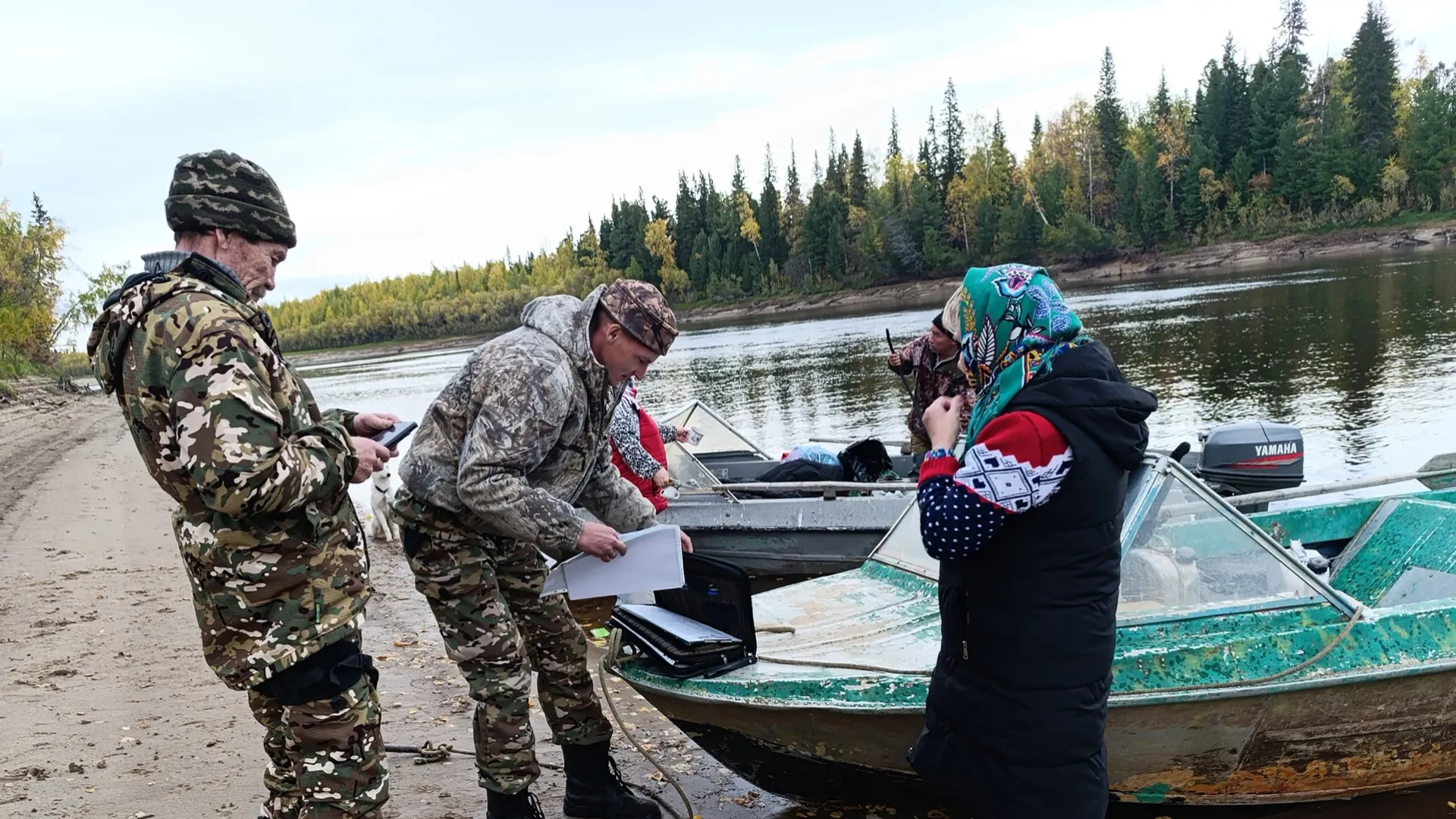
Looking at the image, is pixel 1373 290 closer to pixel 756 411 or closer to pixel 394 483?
pixel 756 411

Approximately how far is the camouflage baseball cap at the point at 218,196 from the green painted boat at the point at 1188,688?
226 centimetres

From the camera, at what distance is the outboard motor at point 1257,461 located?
7012mm

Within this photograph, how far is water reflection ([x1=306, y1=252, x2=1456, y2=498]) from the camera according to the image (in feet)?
50.2

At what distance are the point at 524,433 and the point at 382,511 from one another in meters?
7.79

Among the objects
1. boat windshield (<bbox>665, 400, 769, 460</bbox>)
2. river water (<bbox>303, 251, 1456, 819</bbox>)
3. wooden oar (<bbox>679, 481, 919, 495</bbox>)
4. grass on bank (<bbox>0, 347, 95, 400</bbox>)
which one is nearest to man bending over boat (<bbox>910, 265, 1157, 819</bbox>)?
river water (<bbox>303, 251, 1456, 819</bbox>)

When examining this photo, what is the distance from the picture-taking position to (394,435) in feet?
10.1

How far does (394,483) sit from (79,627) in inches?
241

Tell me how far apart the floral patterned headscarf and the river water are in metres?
2.72

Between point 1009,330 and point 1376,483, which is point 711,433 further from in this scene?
point 1009,330

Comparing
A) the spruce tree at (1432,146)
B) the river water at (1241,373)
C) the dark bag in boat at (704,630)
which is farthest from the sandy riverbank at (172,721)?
the spruce tree at (1432,146)

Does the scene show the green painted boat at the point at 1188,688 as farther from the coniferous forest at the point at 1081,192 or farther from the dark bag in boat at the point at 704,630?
the coniferous forest at the point at 1081,192

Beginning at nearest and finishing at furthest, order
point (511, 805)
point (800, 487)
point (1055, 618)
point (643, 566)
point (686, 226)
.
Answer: point (1055, 618), point (643, 566), point (511, 805), point (800, 487), point (686, 226)

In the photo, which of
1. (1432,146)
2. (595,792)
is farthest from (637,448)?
(1432,146)

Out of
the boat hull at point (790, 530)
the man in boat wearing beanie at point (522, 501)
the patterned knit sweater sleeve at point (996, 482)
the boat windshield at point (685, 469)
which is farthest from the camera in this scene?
the boat windshield at point (685, 469)
